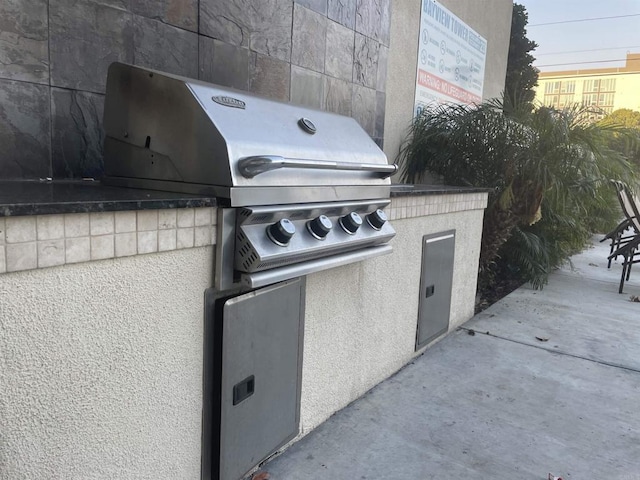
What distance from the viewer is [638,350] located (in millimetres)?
4219

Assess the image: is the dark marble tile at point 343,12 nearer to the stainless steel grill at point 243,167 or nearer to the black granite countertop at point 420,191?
the black granite countertop at point 420,191

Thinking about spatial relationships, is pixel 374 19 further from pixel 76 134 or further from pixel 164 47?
pixel 76 134

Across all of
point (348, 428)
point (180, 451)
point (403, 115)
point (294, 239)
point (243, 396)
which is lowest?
point (348, 428)

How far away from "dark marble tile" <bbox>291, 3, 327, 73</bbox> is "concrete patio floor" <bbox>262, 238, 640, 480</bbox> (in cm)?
239

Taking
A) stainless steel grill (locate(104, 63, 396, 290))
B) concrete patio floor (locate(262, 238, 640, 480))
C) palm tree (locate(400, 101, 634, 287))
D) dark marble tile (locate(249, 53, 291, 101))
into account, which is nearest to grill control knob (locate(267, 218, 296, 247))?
stainless steel grill (locate(104, 63, 396, 290))

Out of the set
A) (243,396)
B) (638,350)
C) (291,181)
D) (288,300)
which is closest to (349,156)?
(291,181)

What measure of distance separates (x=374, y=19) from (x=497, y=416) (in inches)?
139

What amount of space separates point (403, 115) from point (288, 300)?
3.86 m

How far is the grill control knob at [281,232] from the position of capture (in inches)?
77.6

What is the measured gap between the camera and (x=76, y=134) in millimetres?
2467

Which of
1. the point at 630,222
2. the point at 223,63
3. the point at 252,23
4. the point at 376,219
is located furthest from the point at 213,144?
the point at 630,222

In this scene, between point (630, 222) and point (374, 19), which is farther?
point (630, 222)

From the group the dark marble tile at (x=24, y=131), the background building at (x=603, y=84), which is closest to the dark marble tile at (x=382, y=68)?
the dark marble tile at (x=24, y=131)

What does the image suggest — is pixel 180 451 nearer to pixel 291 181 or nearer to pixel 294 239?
pixel 294 239
